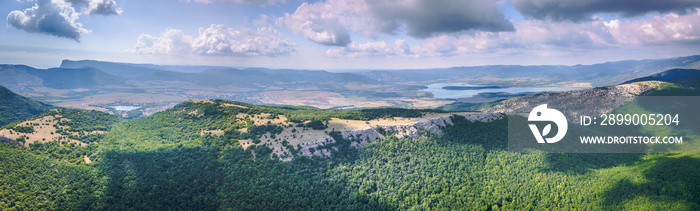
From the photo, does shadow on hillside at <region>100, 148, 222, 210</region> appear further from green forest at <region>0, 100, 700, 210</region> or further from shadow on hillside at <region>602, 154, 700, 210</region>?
shadow on hillside at <region>602, 154, 700, 210</region>

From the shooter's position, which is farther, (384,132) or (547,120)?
(547,120)

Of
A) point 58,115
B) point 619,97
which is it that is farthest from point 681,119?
point 58,115

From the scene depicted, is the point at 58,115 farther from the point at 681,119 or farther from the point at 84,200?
the point at 681,119

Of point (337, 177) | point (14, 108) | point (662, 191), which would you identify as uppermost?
point (14, 108)

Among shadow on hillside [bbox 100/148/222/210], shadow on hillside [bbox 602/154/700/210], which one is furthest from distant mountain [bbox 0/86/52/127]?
shadow on hillside [bbox 602/154/700/210]

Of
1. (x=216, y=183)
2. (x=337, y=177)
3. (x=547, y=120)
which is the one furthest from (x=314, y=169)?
(x=547, y=120)

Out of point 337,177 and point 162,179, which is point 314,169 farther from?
point 162,179

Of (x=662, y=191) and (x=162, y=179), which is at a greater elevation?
(x=662, y=191)
